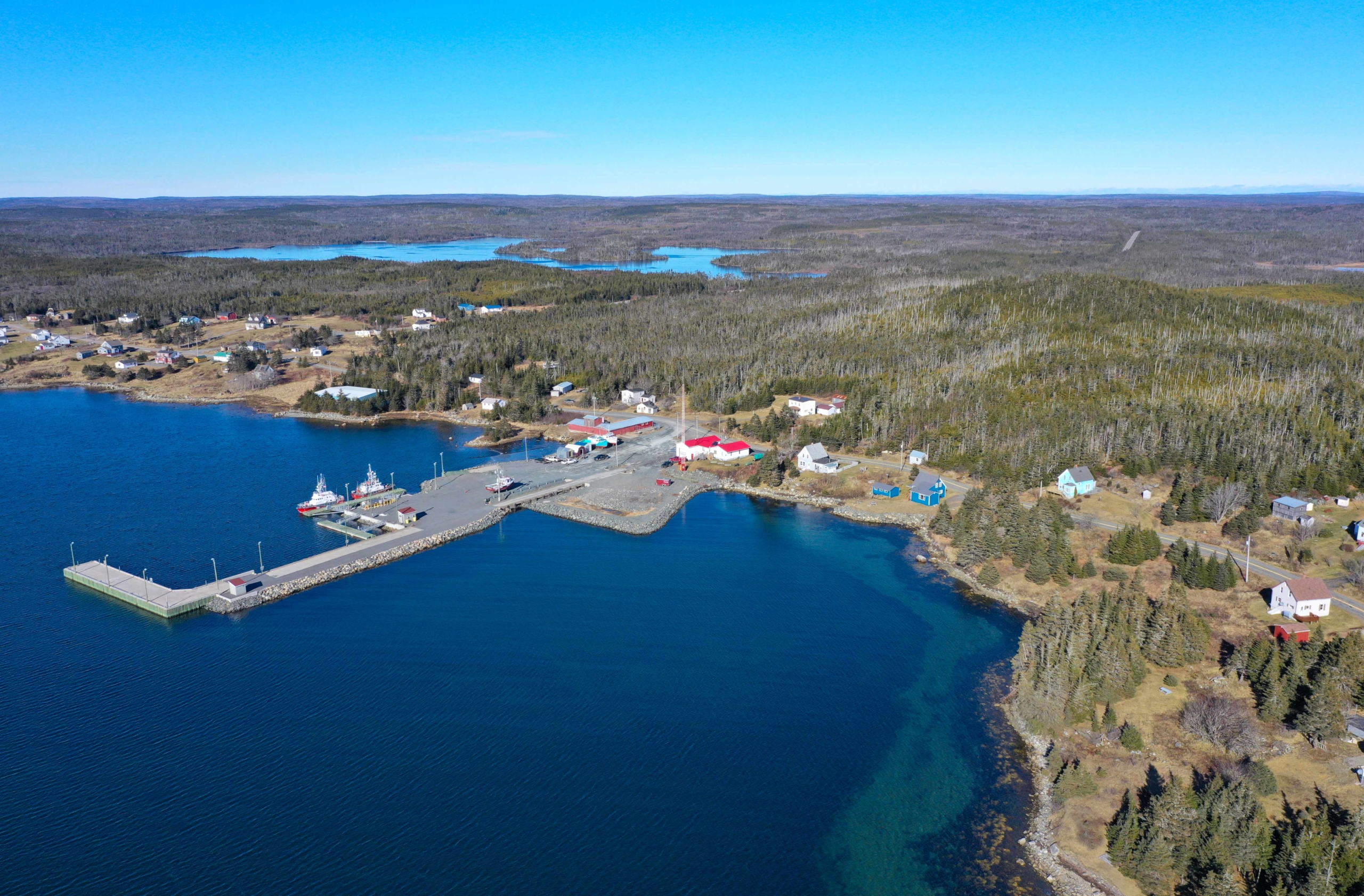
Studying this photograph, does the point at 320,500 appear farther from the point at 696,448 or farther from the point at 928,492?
the point at 928,492

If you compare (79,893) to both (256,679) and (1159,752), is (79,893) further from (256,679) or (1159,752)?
(1159,752)

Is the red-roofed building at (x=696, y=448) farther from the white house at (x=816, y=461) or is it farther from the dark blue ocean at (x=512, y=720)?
the dark blue ocean at (x=512, y=720)

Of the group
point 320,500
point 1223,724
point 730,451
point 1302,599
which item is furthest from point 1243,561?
point 320,500

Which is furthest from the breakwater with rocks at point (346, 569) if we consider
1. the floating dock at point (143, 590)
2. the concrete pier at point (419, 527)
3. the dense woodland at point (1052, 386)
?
the dense woodland at point (1052, 386)

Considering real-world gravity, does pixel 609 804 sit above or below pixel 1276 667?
below

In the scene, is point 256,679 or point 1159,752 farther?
point 256,679

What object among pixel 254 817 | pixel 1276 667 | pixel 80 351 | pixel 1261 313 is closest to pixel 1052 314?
pixel 1261 313

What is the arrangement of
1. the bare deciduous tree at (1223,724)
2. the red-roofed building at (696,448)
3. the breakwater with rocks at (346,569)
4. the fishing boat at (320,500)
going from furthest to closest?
the red-roofed building at (696,448)
the fishing boat at (320,500)
the breakwater with rocks at (346,569)
the bare deciduous tree at (1223,724)
